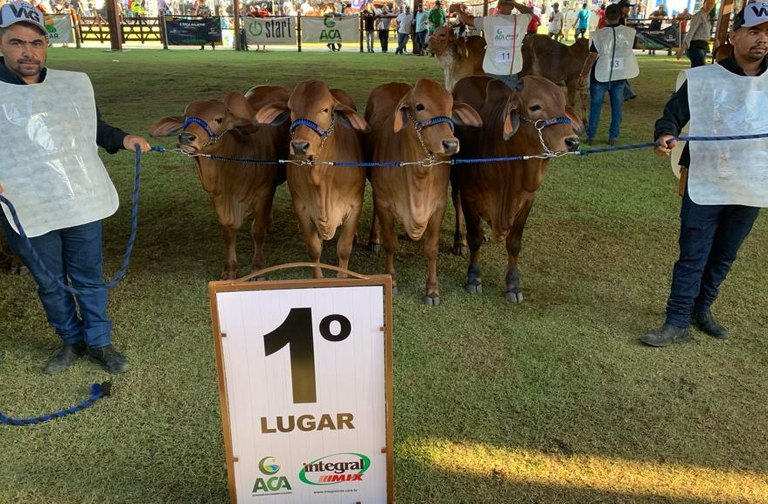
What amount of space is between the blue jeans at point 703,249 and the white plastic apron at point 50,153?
3328 millimetres

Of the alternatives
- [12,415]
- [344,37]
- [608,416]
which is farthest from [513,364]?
[344,37]

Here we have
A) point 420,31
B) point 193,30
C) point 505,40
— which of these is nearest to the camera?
point 505,40

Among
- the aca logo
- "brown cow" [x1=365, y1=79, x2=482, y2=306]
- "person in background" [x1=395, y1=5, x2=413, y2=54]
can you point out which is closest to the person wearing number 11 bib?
"brown cow" [x1=365, y1=79, x2=482, y2=306]

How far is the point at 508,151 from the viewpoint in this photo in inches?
166

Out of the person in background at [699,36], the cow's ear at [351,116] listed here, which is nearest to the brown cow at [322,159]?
the cow's ear at [351,116]

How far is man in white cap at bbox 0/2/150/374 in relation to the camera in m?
3.01

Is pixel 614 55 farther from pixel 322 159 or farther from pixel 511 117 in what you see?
pixel 322 159

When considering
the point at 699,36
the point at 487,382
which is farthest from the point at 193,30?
the point at 487,382

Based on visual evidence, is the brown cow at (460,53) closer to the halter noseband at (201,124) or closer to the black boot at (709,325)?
the halter noseband at (201,124)

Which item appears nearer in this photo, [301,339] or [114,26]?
[301,339]

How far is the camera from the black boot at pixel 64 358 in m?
3.56

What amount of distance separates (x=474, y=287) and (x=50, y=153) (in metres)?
2.95

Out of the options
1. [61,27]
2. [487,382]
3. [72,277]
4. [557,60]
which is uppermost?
[61,27]

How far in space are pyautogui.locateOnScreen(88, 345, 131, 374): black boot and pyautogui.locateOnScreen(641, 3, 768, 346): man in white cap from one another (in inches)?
129
